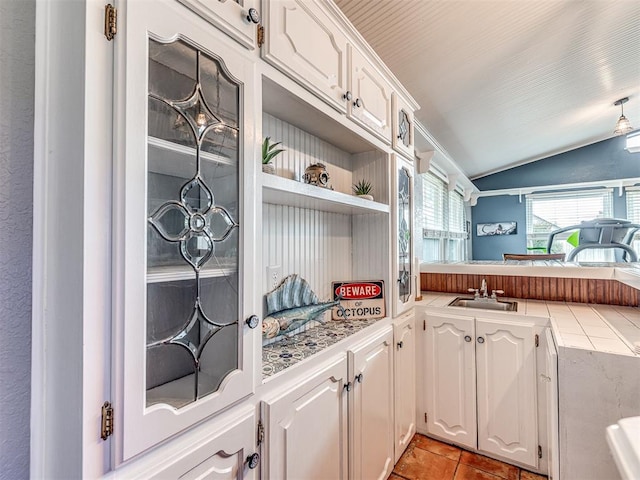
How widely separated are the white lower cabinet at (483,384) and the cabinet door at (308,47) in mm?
1553

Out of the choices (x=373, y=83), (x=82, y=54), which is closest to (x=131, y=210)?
(x=82, y=54)

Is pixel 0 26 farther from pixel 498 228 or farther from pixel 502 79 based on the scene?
pixel 498 228

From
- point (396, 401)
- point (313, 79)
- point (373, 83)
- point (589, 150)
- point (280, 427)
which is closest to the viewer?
point (280, 427)

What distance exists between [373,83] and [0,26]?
4.39ft

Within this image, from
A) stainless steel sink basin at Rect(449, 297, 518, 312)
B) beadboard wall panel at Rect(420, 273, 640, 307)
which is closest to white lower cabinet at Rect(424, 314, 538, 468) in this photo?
stainless steel sink basin at Rect(449, 297, 518, 312)

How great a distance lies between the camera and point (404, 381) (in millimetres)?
1851

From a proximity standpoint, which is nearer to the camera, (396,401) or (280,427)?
(280,427)

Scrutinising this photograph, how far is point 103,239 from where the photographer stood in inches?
23.2

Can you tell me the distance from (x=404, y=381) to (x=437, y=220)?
2590 millimetres

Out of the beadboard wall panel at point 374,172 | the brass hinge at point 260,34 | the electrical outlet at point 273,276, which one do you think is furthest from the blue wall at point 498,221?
the brass hinge at point 260,34

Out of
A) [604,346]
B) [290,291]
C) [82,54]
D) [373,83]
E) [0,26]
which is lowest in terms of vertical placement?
[604,346]

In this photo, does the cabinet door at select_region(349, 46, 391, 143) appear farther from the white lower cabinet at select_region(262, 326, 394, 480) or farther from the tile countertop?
the tile countertop

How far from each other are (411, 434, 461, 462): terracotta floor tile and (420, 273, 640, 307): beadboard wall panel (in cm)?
112

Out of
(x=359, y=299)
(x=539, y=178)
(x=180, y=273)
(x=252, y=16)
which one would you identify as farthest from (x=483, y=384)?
(x=539, y=178)
